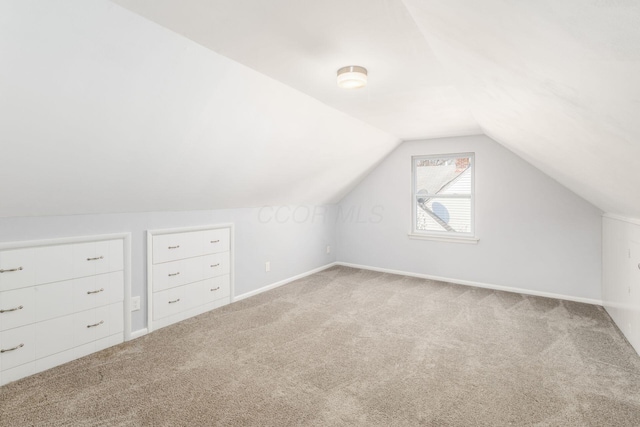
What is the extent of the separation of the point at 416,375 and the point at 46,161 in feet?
9.19

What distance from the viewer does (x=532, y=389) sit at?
2.10 m

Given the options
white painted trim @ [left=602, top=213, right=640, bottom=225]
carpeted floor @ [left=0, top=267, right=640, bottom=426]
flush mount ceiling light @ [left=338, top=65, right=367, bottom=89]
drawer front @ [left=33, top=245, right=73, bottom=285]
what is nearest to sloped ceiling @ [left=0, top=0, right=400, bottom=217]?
drawer front @ [left=33, top=245, right=73, bottom=285]

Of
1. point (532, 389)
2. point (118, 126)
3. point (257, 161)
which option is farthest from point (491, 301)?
point (118, 126)

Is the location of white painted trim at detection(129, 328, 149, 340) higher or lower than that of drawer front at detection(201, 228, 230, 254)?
lower

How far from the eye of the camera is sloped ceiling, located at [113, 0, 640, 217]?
0.79m

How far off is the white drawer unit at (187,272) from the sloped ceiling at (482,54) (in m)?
1.86

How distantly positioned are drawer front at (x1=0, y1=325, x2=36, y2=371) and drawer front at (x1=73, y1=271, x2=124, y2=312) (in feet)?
0.99

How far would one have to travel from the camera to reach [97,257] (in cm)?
262

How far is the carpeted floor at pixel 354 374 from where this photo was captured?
185 cm

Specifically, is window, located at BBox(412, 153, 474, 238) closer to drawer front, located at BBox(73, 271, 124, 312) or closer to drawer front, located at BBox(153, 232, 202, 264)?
drawer front, located at BBox(153, 232, 202, 264)

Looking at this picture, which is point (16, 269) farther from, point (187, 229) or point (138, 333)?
point (187, 229)

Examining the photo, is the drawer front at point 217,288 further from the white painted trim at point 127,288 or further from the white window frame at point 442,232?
the white window frame at point 442,232

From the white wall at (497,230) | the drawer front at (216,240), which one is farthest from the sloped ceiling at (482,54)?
the drawer front at (216,240)

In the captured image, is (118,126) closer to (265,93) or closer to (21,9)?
(21,9)
